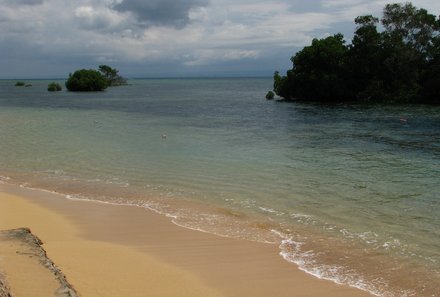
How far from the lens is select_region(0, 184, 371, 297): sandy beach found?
6969 mm

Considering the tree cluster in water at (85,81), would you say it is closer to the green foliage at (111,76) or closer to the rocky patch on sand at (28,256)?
the green foliage at (111,76)

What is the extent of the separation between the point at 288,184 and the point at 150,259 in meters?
7.31

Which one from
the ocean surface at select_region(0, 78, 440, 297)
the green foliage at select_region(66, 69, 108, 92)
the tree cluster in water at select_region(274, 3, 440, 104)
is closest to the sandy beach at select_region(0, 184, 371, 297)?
the ocean surface at select_region(0, 78, 440, 297)

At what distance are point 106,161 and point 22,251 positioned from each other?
12674 mm

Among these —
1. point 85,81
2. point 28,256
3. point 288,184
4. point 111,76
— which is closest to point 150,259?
point 28,256

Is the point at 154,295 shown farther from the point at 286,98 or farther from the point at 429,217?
the point at 286,98

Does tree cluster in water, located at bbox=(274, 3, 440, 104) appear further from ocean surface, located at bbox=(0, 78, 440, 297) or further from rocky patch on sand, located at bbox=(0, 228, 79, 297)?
rocky patch on sand, located at bbox=(0, 228, 79, 297)

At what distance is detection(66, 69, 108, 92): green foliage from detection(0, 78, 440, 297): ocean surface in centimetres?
8634

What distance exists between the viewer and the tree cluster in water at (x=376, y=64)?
60.2 meters

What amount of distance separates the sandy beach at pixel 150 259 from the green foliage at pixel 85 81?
10693cm

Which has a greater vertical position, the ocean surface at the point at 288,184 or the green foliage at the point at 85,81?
the green foliage at the point at 85,81

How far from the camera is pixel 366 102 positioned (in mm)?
60719

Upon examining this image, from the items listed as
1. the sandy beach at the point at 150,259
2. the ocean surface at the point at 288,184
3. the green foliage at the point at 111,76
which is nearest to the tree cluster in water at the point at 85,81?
the green foliage at the point at 111,76

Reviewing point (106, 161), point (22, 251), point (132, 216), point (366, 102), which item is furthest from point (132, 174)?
point (366, 102)
